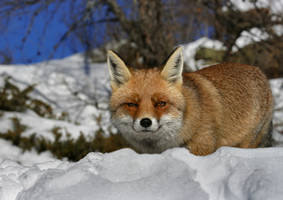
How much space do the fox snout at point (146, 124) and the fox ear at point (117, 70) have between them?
70cm

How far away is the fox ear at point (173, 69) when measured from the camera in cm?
337

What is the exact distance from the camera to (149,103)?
10.2ft

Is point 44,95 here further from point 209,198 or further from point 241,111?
point 209,198

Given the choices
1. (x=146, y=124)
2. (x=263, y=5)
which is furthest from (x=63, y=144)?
(x=263, y=5)

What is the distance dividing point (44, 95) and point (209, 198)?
26.2 ft

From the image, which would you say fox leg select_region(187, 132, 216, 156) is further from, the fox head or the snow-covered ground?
the snow-covered ground

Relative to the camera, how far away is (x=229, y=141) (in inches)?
141

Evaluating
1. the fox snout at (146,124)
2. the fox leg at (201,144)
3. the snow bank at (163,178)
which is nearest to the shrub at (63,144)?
the fox leg at (201,144)

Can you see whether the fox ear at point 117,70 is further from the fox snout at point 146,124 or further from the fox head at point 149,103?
the fox snout at point 146,124

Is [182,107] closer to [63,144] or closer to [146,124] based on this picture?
[146,124]

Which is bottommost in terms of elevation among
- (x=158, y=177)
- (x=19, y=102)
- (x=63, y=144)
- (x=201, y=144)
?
(x=63, y=144)

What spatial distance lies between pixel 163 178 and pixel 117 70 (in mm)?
1754

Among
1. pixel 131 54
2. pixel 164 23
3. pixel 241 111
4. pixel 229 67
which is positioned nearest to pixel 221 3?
pixel 164 23

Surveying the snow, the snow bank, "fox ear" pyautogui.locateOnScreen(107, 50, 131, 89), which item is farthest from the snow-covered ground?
the snow
